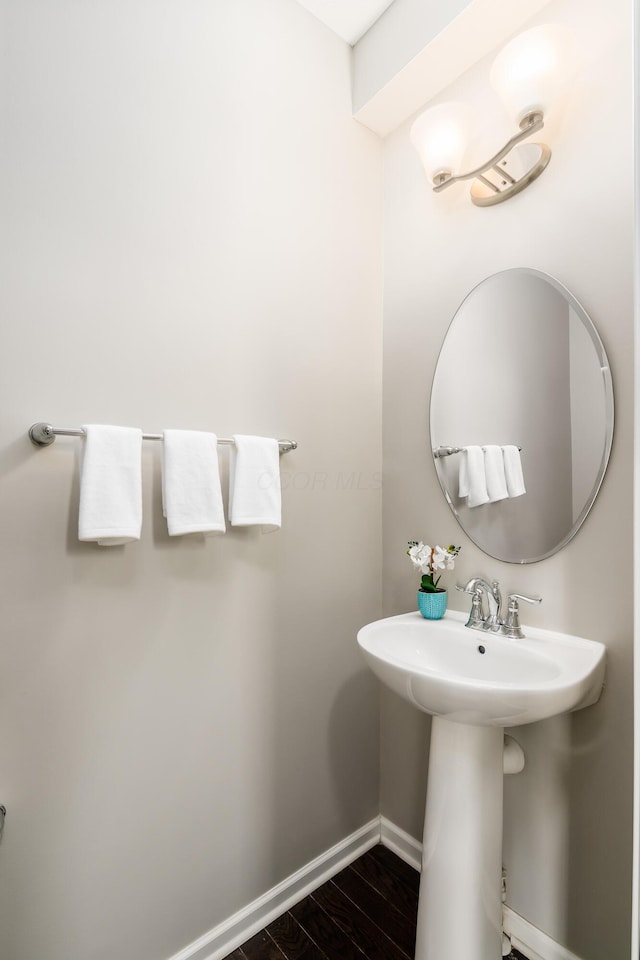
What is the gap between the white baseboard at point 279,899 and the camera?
1.27 meters

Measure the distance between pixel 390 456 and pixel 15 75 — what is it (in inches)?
54.9

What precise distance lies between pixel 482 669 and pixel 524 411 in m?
0.71

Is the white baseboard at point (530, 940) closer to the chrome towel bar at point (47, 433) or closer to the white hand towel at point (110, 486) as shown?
the white hand towel at point (110, 486)

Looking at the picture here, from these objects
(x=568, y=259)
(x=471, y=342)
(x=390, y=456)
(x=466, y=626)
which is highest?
(x=568, y=259)

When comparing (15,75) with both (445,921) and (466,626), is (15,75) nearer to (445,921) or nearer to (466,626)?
(466,626)

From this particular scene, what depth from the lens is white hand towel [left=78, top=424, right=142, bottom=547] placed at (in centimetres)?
100

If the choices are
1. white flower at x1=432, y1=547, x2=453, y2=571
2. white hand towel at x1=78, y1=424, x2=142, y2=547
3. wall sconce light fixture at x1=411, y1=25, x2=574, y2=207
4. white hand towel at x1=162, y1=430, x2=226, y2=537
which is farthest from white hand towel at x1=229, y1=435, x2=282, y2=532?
wall sconce light fixture at x1=411, y1=25, x2=574, y2=207

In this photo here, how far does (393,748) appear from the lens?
1.70 meters

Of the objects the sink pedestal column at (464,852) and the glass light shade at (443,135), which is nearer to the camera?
the sink pedestal column at (464,852)

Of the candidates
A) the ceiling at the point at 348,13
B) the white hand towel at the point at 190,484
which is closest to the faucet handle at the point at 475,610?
A: the white hand towel at the point at 190,484

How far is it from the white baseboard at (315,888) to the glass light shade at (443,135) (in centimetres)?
215

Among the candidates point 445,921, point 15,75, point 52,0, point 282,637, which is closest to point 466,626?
point 282,637

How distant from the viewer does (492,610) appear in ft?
4.39

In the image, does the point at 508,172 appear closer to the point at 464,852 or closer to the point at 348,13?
the point at 348,13
